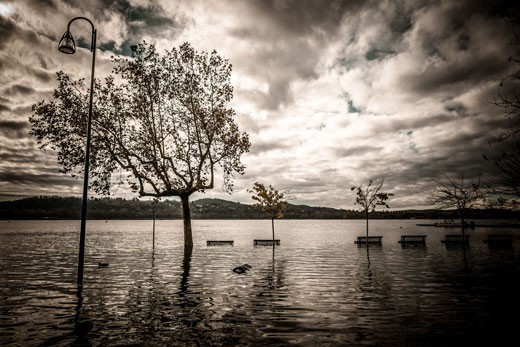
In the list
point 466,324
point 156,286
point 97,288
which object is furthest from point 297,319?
point 97,288

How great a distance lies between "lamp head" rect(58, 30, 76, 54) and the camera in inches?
497

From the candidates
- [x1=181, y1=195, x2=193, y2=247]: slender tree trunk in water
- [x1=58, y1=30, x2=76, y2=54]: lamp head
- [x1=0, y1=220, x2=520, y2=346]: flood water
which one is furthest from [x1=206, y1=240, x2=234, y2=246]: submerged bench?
[x1=58, y1=30, x2=76, y2=54]: lamp head

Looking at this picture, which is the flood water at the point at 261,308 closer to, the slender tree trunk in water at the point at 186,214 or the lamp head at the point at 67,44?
the lamp head at the point at 67,44

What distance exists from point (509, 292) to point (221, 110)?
81.4ft

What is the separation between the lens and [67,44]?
12.7 metres

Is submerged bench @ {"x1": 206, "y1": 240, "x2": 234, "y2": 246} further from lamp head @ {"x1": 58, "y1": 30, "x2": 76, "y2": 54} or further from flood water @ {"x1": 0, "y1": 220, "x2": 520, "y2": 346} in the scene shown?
lamp head @ {"x1": 58, "y1": 30, "x2": 76, "y2": 54}

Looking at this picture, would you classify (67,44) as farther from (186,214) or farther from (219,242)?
(219,242)

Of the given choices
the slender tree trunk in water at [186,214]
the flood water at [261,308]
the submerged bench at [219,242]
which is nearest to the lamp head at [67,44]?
the flood water at [261,308]

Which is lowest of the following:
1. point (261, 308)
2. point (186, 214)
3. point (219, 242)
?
point (219, 242)

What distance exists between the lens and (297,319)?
9406mm

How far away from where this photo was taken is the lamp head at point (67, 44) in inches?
497

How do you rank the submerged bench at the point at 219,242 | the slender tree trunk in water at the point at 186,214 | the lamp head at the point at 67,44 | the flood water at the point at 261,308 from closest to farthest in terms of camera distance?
the flood water at the point at 261,308, the lamp head at the point at 67,44, the slender tree trunk in water at the point at 186,214, the submerged bench at the point at 219,242

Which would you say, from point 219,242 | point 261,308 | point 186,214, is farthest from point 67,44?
point 219,242

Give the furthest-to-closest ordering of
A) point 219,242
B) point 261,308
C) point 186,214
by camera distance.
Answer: point 219,242 → point 186,214 → point 261,308
